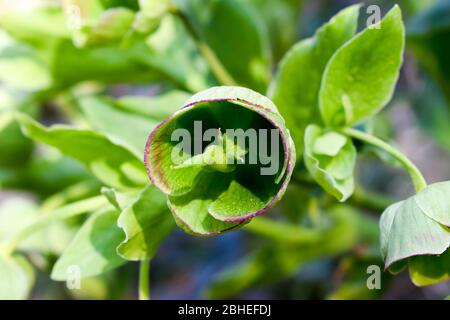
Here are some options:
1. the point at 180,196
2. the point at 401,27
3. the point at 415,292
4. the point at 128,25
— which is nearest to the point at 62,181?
the point at 128,25

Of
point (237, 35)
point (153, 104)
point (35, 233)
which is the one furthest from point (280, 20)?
point (35, 233)

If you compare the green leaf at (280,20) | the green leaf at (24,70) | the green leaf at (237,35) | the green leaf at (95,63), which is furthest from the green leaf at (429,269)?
the green leaf at (280,20)

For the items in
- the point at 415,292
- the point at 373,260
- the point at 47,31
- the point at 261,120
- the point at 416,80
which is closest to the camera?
the point at 261,120

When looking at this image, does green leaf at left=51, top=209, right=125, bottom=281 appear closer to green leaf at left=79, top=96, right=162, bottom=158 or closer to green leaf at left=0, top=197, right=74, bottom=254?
green leaf at left=79, top=96, right=162, bottom=158

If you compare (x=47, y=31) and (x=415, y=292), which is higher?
(x=47, y=31)

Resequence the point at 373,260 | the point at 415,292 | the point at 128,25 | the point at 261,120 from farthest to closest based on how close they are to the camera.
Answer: the point at 415,292 < the point at 373,260 < the point at 128,25 < the point at 261,120

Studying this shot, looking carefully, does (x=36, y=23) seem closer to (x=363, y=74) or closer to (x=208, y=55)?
(x=208, y=55)

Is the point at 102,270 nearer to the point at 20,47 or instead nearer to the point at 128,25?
the point at 128,25

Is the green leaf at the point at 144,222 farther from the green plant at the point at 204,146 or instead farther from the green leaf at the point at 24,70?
the green leaf at the point at 24,70
